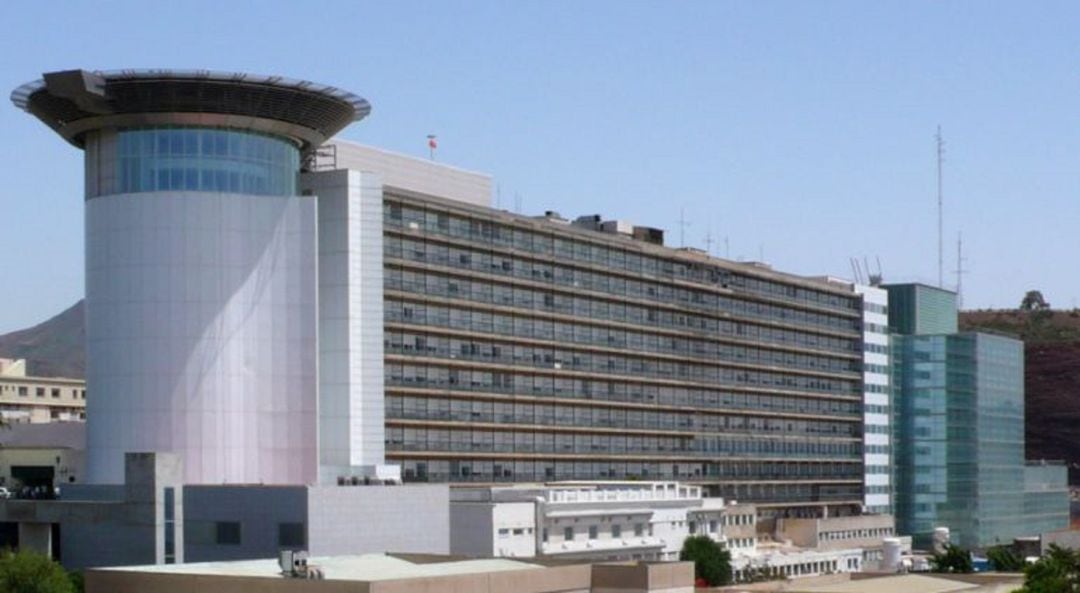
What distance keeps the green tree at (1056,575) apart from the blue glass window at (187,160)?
5343cm

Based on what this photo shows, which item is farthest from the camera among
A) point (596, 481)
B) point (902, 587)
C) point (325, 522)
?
point (596, 481)

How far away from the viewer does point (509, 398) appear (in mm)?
139250

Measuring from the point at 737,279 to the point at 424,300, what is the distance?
5226cm

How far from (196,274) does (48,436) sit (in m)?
40.1

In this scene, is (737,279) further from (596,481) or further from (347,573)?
(347,573)

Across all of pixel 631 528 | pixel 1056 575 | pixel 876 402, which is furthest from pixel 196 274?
pixel 876 402

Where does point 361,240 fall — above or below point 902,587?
above

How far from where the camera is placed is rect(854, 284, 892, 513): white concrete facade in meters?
191

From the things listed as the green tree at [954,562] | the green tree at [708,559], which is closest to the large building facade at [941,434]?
the green tree at [954,562]

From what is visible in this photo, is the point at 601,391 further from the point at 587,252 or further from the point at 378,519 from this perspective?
the point at 378,519

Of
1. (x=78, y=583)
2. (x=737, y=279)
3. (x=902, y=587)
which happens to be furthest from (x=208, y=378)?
(x=737, y=279)

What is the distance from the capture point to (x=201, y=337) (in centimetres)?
11331

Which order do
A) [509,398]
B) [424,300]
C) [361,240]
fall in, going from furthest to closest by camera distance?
1. [509,398]
2. [424,300]
3. [361,240]

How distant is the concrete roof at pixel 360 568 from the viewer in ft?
253
